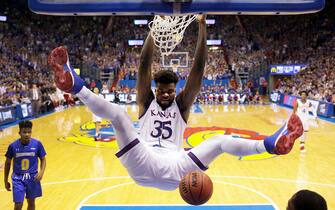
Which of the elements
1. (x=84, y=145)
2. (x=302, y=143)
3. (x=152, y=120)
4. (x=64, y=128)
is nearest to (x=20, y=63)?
(x=64, y=128)

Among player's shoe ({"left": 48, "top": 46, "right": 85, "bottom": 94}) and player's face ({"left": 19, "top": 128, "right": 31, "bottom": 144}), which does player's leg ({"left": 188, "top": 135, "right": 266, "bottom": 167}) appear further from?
player's face ({"left": 19, "top": 128, "right": 31, "bottom": 144})

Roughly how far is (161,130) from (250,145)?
3.00 feet

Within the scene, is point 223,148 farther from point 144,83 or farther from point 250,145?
point 144,83

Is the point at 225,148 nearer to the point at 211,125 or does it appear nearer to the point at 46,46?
the point at 211,125

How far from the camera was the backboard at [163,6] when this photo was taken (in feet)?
10.5

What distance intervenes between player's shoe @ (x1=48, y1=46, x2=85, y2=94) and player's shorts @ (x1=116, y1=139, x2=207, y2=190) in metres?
0.73

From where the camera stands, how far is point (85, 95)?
2826 millimetres

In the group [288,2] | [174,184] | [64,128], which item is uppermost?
[288,2]

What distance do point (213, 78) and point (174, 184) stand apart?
76.1 feet

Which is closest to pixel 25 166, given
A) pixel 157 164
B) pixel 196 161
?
pixel 157 164

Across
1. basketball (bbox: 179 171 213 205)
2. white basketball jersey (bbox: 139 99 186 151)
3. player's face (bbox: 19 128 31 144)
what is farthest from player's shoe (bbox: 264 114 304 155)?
player's face (bbox: 19 128 31 144)

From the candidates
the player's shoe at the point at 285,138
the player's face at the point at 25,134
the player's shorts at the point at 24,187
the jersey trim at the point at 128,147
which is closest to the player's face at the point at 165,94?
the jersey trim at the point at 128,147

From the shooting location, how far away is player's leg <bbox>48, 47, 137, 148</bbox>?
282cm

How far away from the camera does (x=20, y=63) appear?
2403 cm
